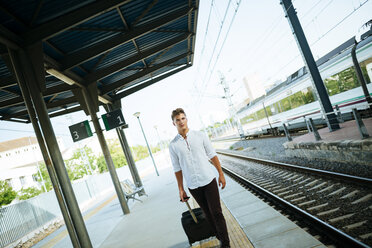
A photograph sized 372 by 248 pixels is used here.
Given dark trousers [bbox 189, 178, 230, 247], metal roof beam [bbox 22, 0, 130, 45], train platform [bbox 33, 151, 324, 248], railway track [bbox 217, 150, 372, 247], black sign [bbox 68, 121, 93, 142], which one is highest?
metal roof beam [bbox 22, 0, 130, 45]

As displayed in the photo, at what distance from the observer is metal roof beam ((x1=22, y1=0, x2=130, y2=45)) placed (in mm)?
5395

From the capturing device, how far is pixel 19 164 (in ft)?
143

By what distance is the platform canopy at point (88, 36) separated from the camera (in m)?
5.24

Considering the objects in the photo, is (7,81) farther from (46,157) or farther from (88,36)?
(46,157)

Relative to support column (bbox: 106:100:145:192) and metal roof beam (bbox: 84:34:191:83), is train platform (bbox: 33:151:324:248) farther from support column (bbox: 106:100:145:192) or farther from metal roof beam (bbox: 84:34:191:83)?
metal roof beam (bbox: 84:34:191:83)

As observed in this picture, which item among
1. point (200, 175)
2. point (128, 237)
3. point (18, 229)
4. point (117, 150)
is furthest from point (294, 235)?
point (117, 150)

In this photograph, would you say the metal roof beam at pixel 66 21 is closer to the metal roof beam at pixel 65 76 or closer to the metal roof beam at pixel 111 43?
the metal roof beam at pixel 65 76

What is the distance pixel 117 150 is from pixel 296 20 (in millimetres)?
60131

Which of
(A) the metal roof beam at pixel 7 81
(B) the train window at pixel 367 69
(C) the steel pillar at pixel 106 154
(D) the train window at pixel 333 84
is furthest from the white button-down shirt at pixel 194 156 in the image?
(D) the train window at pixel 333 84

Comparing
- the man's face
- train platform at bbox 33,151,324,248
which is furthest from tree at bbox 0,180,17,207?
the man's face

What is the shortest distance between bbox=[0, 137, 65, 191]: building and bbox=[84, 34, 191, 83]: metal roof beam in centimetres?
2263

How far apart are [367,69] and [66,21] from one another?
1011 cm

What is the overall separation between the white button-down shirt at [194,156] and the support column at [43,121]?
10.7ft

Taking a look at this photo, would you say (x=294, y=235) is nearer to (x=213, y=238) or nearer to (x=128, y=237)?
(x=213, y=238)
